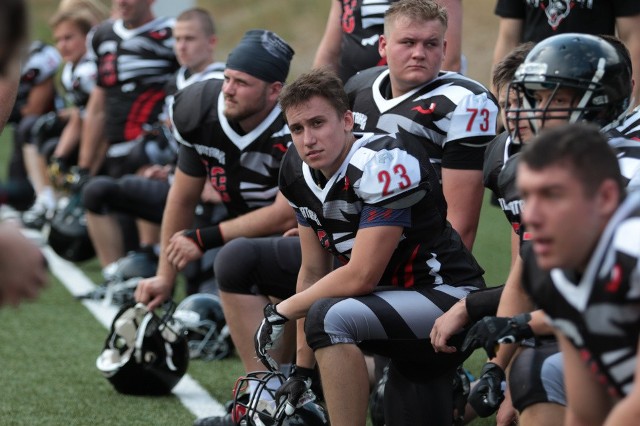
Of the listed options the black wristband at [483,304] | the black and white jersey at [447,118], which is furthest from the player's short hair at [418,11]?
the black wristband at [483,304]

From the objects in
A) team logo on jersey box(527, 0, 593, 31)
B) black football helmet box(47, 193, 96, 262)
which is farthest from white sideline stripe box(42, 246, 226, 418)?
team logo on jersey box(527, 0, 593, 31)

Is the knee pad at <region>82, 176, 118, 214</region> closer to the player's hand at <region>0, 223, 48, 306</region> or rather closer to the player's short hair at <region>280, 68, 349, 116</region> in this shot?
the player's short hair at <region>280, 68, 349, 116</region>

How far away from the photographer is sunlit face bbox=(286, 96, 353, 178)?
13.6 feet

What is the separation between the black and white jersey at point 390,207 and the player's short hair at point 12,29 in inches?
67.7

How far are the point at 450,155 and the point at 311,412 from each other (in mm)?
1215

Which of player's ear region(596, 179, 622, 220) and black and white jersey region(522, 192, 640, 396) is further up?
player's ear region(596, 179, 622, 220)

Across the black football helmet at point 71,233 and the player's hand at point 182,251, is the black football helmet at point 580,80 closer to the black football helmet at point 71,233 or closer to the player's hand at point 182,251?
the player's hand at point 182,251

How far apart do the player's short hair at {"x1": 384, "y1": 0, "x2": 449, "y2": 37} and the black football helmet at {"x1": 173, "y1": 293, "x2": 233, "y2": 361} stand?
1858 mm

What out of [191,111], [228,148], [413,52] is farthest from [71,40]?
[413,52]

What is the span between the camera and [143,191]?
719 cm

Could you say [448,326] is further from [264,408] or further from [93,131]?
[93,131]

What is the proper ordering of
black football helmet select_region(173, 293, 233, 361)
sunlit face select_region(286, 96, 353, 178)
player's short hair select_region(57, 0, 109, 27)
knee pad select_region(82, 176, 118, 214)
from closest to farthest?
sunlit face select_region(286, 96, 353, 178), black football helmet select_region(173, 293, 233, 361), knee pad select_region(82, 176, 118, 214), player's short hair select_region(57, 0, 109, 27)

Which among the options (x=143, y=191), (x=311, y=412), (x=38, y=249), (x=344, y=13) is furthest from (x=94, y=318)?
(x=38, y=249)

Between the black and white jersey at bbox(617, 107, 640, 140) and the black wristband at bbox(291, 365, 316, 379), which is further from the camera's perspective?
the black wristband at bbox(291, 365, 316, 379)
